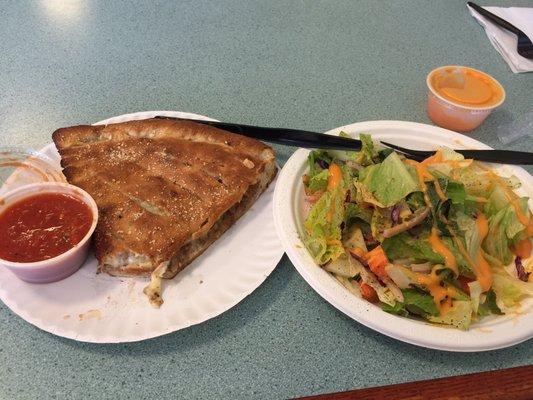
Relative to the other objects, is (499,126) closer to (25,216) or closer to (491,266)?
(491,266)

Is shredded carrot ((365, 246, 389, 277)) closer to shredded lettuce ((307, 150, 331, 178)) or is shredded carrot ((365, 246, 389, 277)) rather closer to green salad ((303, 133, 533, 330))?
green salad ((303, 133, 533, 330))

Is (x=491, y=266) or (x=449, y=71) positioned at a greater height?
(x=449, y=71)

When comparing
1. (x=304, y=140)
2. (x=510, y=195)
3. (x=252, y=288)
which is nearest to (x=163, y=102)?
(x=304, y=140)

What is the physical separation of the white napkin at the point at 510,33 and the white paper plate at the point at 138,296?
5.32ft

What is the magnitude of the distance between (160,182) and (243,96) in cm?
72

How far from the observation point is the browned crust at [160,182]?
1.24m

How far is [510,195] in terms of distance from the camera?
1.32 meters

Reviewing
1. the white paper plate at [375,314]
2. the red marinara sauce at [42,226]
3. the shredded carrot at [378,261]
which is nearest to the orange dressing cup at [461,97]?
the white paper plate at [375,314]

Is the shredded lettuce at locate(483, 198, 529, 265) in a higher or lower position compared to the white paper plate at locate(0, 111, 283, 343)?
higher

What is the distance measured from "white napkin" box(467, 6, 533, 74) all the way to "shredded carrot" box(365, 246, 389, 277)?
1.50 m

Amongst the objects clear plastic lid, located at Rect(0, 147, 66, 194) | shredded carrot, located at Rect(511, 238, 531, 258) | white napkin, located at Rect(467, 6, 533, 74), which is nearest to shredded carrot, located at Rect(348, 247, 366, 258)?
shredded carrot, located at Rect(511, 238, 531, 258)

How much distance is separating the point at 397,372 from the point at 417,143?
784 millimetres

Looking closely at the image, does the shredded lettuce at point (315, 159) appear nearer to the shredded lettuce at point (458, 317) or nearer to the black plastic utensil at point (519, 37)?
the shredded lettuce at point (458, 317)

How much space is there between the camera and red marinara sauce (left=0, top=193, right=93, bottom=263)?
1.16 metres
